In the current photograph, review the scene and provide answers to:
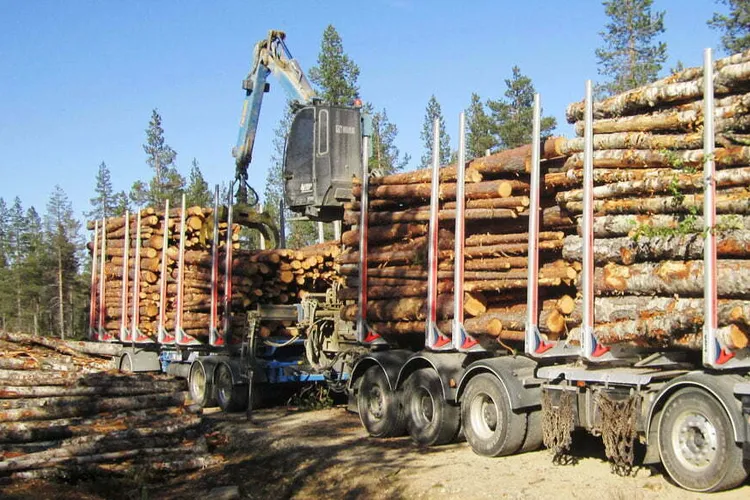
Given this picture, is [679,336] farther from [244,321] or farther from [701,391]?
[244,321]

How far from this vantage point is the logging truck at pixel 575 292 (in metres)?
7.58

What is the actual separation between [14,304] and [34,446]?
188 ft

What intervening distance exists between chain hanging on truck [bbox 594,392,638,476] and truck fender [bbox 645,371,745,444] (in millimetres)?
223

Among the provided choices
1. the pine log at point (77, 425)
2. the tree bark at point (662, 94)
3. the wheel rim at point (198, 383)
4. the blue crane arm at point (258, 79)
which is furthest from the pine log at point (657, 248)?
the blue crane arm at point (258, 79)

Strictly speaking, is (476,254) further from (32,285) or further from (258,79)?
(32,285)

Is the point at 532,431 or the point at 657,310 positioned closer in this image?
the point at 657,310

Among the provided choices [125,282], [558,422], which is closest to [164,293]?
[125,282]

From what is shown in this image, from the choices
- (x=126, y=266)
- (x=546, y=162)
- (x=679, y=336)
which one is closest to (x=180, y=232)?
(x=126, y=266)

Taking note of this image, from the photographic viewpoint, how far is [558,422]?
9117mm

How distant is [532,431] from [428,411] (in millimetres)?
1853

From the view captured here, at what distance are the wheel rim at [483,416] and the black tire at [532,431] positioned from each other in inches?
15.7

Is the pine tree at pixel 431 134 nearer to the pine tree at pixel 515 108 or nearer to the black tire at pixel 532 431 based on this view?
the pine tree at pixel 515 108

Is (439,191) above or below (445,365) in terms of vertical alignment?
above

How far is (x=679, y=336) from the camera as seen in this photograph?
7969 millimetres
